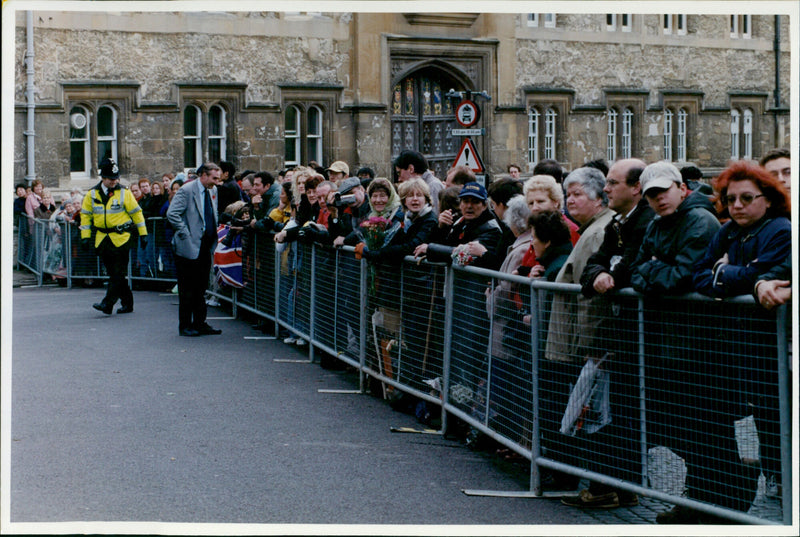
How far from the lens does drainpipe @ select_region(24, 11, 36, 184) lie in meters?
23.6

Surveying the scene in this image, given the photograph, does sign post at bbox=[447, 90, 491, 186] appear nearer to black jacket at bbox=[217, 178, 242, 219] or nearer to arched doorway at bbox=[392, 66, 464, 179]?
black jacket at bbox=[217, 178, 242, 219]

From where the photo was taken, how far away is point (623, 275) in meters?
6.12

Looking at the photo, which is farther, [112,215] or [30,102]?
[30,102]

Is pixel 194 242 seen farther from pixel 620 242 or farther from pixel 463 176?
pixel 620 242

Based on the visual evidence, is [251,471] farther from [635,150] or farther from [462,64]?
[635,150]

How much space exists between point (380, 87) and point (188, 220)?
52.6 feet

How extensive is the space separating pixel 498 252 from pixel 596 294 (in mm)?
1839

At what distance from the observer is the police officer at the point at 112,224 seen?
15.2 metres

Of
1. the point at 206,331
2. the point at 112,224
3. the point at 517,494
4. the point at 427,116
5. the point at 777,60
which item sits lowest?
the point at 517,494

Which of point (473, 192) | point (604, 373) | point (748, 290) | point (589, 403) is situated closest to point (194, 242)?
point (473, 192)

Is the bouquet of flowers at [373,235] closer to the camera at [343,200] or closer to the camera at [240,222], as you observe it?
the camera at [343,200]

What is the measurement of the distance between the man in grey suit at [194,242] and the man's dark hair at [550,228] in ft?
22.0

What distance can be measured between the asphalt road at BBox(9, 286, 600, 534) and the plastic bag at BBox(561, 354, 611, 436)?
1.47 ft

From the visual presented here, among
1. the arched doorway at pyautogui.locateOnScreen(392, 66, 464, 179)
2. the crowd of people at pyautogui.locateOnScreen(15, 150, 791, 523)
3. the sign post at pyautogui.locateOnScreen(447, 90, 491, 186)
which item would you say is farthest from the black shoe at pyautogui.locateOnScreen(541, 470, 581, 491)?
the arched doorway at pyautogui.locateOnScreen(392, 66, 464, 179)
